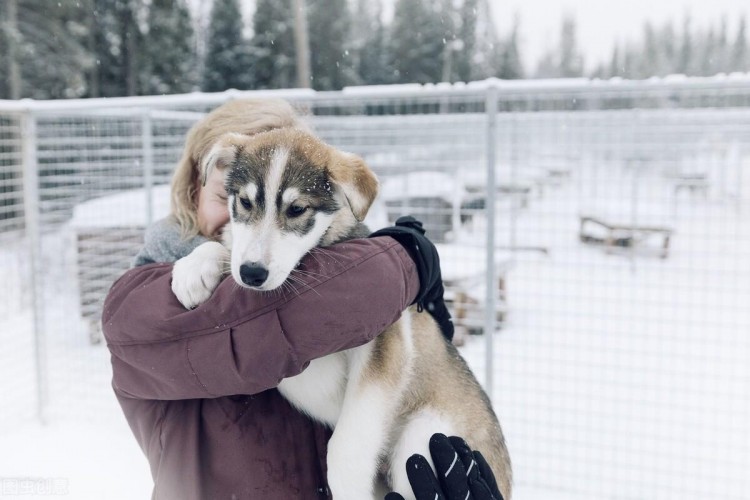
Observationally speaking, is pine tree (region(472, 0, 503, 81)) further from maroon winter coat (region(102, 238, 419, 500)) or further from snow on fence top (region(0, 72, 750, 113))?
maroon winter coat (region(102, 238, 419, 500))

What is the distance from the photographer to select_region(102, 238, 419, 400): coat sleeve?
5.07 ft

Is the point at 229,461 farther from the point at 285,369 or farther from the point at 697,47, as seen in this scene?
the point at 697,47

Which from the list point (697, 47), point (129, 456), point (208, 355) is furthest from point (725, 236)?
point (697, 47)

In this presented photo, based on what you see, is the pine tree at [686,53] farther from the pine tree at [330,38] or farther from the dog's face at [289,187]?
the dog's face at [289,187]

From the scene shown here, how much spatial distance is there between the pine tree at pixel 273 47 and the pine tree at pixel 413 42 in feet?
23.9

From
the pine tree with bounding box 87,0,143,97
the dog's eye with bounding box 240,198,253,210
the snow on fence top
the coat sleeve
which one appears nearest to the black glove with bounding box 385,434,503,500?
the coat sleeve

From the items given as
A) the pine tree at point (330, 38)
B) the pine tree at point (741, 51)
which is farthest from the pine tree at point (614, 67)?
the pine tree at point (330, 38)

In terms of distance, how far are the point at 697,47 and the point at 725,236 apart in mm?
69831

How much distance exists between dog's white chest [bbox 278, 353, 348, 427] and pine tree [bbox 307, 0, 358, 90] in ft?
91.3

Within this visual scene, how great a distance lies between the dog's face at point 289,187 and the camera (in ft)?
6.61

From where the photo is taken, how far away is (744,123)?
13.9 ft

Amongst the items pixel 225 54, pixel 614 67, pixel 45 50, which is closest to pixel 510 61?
pixel 614 67

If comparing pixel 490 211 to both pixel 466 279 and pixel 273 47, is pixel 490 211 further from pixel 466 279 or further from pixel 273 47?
pixel 273 47

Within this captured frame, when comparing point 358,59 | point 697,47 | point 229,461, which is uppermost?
point 697,47
